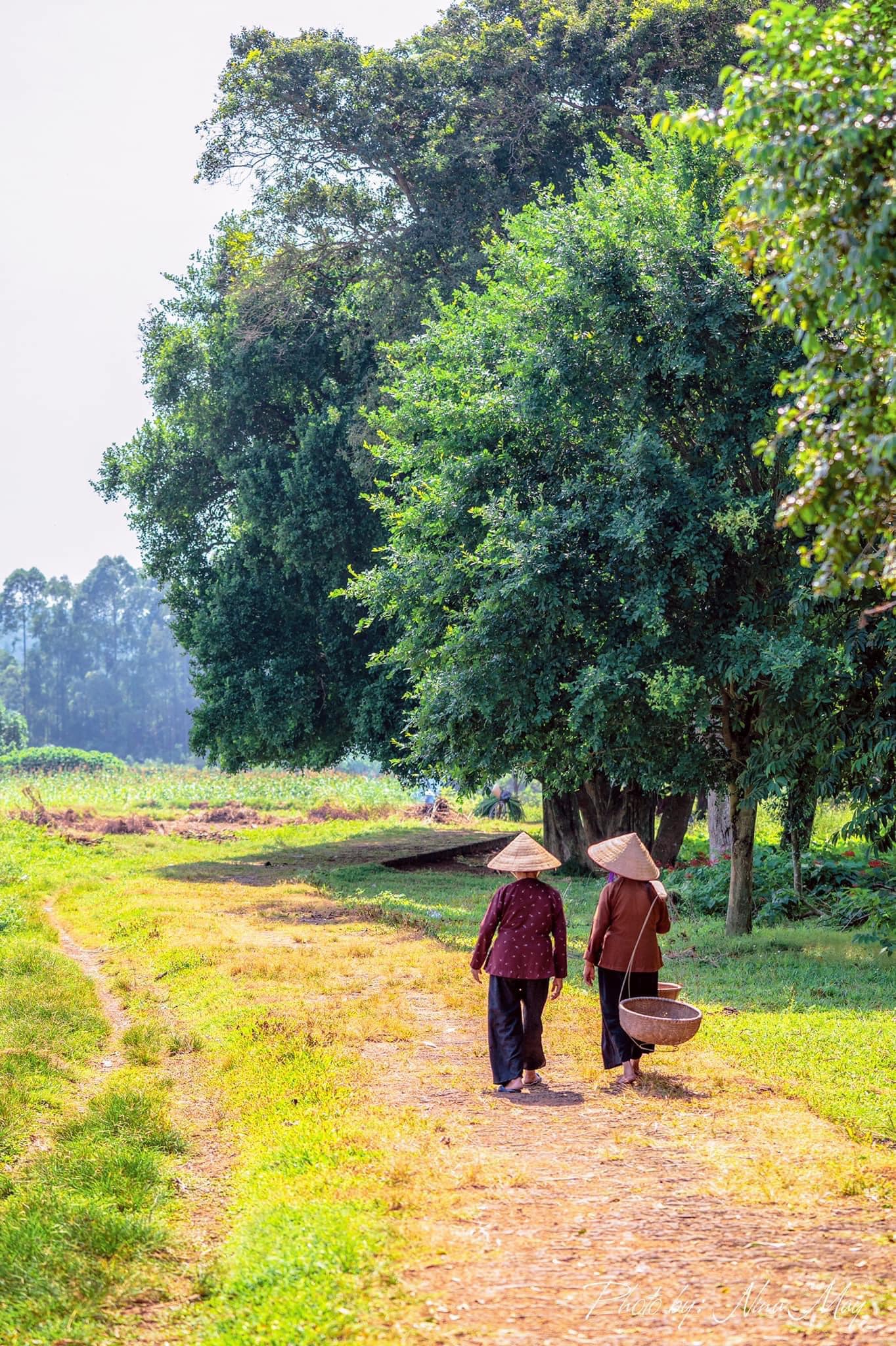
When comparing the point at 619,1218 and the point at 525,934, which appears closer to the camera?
the point at 619,1218

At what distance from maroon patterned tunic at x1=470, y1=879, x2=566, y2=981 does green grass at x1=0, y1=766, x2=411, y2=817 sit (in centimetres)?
3532

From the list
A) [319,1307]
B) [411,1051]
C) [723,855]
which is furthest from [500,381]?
[319,1307]

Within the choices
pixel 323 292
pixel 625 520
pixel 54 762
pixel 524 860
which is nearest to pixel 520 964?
pixel 524 860

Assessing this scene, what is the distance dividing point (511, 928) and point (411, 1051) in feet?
6.26

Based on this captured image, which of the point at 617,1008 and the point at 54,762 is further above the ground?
the point at 54,762

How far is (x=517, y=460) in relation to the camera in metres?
19.1

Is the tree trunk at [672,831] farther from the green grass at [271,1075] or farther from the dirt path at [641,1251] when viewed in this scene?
the dirt path at [641,1251]

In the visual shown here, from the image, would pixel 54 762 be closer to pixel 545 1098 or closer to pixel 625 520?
pixel 625 520

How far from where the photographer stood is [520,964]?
9.29 m

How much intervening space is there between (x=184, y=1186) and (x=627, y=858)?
13.0ft

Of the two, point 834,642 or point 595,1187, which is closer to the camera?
point 595,1187

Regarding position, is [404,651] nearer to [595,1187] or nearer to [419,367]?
[419,367]

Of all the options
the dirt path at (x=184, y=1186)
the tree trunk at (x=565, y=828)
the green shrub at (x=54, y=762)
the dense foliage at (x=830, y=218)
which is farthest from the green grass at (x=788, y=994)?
the green shrub at (x=54, y=762)

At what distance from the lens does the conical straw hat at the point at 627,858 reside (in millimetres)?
9578
